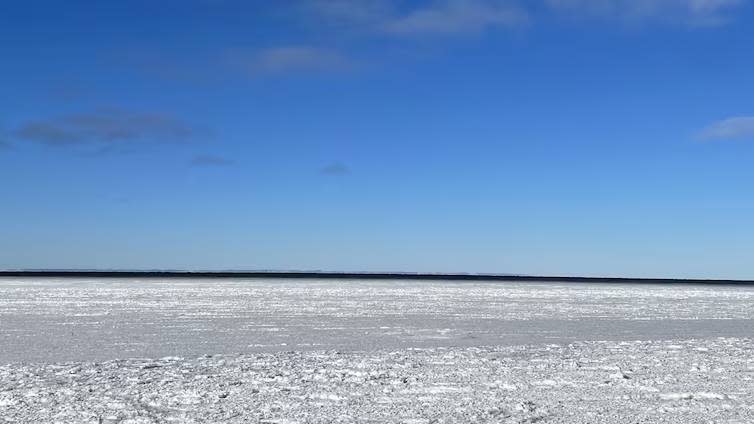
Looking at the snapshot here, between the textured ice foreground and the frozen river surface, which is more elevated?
the frozen river surface

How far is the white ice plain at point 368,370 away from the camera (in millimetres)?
5918

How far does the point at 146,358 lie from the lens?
880cm

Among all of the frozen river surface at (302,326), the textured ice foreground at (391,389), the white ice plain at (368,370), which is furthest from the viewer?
the frozen river surface at (302,326)

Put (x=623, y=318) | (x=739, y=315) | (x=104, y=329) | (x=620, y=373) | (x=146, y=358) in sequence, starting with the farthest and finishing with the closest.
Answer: (x=739, y=315)
(x=623, y=318)
(x=104, y=329)
(x=146, y=358)
(x=620, y=373)

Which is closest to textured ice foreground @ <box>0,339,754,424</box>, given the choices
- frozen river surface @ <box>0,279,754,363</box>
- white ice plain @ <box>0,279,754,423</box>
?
white ice plain @ <box>0,279,754,423</box>

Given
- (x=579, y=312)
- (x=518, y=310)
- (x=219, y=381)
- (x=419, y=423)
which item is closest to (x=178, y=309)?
(x=518, y=310)

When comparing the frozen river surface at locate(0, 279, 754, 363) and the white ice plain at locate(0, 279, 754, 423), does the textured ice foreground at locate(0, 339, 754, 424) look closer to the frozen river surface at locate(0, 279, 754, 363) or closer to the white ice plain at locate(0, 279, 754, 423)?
the white ice plain at locate(0, 279, 754, 423)

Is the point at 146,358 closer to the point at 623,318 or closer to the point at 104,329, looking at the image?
the point at 104,329

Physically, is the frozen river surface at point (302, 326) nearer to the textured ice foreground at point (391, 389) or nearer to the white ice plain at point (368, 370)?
the white ice plain at point (368, 370)

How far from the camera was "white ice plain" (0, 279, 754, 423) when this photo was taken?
5.92 metres

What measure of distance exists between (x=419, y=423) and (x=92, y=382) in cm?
331

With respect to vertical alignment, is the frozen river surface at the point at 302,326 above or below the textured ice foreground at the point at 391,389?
above

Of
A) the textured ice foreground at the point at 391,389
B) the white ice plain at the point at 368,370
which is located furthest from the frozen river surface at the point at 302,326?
the textured ice foreground at the point at 391,389

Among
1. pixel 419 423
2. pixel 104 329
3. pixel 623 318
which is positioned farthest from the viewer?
pixel 623 318
